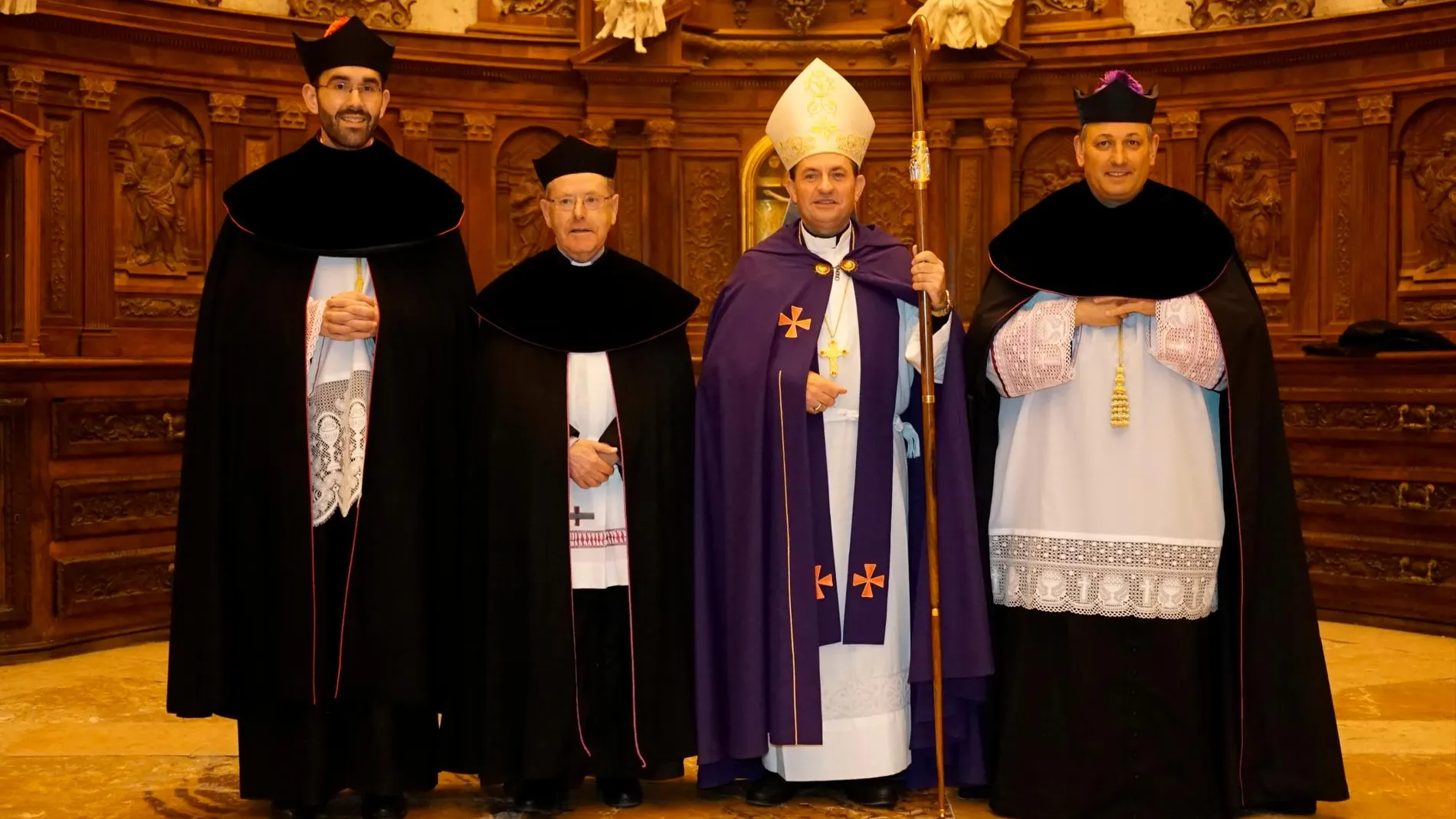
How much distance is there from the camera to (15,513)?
7.24 meters

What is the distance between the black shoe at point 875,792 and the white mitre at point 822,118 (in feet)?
7.11

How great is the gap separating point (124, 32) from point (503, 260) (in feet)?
9.30

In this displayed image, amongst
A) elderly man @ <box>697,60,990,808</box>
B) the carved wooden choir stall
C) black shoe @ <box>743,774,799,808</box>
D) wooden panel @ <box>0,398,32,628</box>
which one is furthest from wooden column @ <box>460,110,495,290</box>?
black shoe @ <box>743,774,799,808</box>

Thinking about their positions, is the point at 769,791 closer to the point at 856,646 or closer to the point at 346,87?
the point at 856,646

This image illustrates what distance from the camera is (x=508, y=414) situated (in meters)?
4.64

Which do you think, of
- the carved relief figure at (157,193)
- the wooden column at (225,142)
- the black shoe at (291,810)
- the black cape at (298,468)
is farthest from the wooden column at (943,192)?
the black shoe at (291,810)

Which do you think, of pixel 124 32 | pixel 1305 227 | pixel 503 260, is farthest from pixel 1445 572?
pixel 124 32

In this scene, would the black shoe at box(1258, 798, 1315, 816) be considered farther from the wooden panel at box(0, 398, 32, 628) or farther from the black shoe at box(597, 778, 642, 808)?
the wooden panel at box(0, 398, 32, 628)

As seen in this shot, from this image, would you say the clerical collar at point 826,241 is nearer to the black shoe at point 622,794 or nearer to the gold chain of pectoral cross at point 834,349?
the gold chain of pectoral cross at point 834,349

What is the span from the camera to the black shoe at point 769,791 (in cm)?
471

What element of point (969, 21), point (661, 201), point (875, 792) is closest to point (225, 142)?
point (661, 201)

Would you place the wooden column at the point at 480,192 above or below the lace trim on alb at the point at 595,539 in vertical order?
above

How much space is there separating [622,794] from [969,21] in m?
6.64

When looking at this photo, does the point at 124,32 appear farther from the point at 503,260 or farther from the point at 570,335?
the point at 570,335
